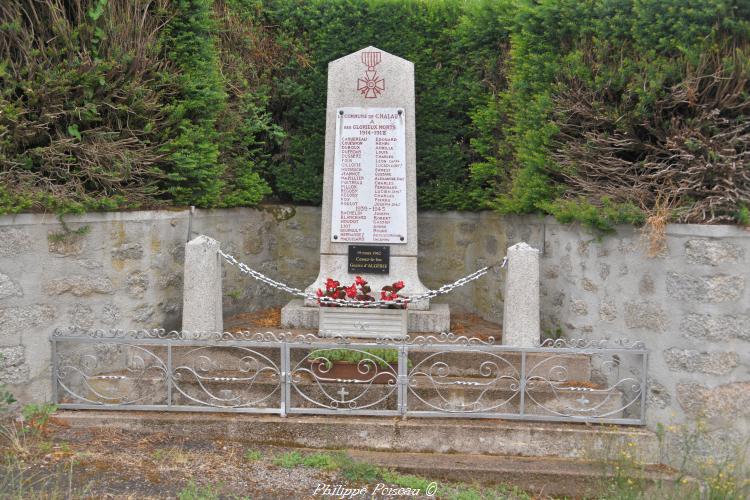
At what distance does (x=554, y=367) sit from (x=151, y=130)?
4020mm

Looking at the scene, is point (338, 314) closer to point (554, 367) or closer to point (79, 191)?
point (554, 367)

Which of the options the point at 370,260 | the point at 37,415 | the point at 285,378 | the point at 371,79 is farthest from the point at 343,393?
the point at 371,79

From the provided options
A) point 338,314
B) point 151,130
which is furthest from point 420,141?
point 151,130

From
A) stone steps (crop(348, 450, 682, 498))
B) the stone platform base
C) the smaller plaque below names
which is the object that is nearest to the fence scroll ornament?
stone steps (crop(348, 450, 682, 498))

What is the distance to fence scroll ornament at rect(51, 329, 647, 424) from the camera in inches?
195

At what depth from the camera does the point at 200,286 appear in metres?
5.66

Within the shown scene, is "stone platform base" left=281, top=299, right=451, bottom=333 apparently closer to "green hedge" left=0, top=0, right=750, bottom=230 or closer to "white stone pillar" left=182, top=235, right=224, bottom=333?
"white stone pillar" left=182, top=235, right=224, bottom=333

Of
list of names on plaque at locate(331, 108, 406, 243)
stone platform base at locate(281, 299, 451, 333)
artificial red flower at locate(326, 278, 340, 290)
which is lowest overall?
stone platform base at locate(281, 299, 451, 333)

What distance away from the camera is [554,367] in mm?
4984

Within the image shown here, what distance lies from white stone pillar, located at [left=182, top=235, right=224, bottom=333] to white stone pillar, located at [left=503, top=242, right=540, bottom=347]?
8.58ft

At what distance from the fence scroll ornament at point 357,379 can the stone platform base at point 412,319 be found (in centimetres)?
94

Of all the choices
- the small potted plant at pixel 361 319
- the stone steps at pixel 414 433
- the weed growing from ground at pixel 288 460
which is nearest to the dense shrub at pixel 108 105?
the small potted plant at pixel 361 319

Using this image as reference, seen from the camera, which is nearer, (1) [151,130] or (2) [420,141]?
(1) [151,130]

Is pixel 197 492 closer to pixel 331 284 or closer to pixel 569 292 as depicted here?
pixel 331 284
